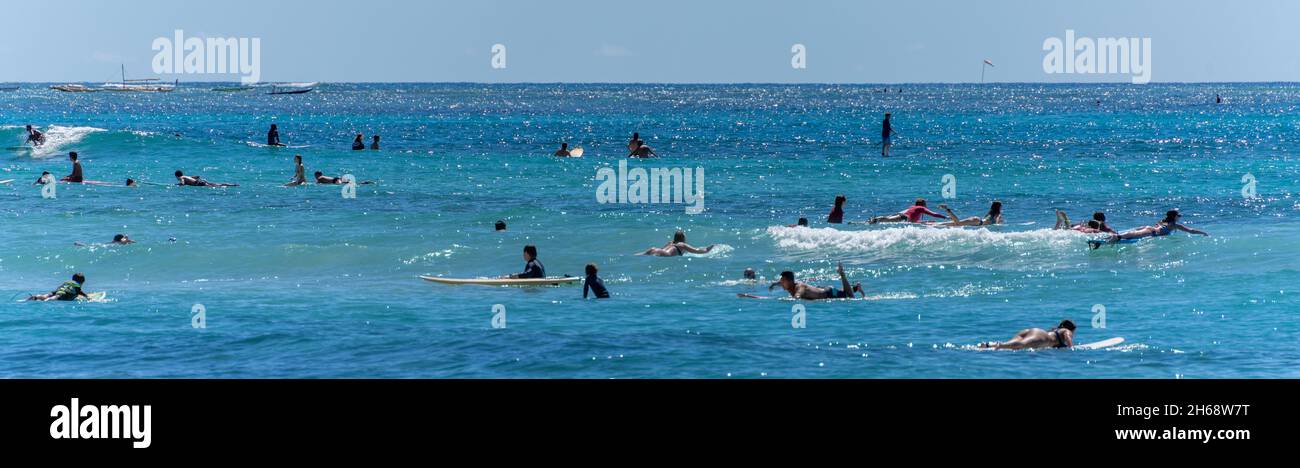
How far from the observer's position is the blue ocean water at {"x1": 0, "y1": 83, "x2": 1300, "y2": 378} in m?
16.6

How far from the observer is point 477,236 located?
31.2 meters

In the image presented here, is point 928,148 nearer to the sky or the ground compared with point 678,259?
nearer to the sky

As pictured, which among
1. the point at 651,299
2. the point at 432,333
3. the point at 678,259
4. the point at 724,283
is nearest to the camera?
the point at 432,333

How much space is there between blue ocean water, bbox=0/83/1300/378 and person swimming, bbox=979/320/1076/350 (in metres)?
0.37

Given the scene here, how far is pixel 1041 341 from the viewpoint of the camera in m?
16.9

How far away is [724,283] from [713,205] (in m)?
15.0

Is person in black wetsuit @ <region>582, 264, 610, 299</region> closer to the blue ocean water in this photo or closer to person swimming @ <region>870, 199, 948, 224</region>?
the blue ocean water

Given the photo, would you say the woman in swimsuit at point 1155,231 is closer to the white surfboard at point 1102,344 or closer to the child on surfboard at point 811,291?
the child on surfboard at point 811,291

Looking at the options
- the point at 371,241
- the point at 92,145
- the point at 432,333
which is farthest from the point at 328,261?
the point at 92,145

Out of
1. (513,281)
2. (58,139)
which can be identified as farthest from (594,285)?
(58,139)

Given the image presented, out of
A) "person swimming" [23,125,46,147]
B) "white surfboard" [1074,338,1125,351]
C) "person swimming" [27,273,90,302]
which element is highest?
"person swimming" [23,125,46,147]

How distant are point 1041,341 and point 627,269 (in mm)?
10402

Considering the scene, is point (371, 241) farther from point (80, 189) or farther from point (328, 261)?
point (80, 189)

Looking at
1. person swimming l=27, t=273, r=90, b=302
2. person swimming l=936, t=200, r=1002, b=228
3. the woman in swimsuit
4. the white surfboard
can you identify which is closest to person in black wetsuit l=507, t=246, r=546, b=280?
person swimming l=27, t=273, r=90, b=302
